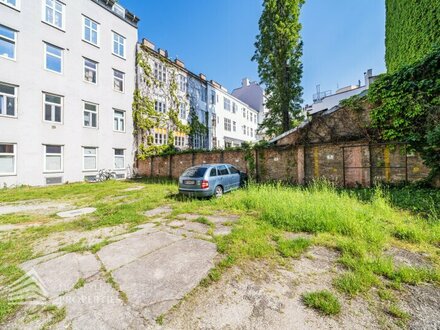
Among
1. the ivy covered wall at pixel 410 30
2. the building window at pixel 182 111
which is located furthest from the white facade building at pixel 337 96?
the building window at pixel 182 111

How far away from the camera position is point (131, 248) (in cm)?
398

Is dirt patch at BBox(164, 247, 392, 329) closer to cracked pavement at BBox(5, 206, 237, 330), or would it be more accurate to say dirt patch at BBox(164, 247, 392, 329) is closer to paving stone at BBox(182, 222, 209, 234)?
cracked pavement at BBox(5, 206, 237, 330)

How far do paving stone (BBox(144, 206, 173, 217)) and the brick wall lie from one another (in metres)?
6.91

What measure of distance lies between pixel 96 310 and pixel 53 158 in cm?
1563

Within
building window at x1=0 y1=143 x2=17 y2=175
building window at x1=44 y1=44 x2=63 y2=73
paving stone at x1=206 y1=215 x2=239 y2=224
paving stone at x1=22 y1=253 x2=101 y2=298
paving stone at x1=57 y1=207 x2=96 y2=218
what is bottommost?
paving stone at x1=22 y1=253 x2=101 y2=298

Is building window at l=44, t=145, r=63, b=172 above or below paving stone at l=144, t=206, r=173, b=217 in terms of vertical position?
above

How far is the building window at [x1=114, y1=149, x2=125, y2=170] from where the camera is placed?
17.8 meters

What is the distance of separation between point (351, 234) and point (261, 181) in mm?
8499

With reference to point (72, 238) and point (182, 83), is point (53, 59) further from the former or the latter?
point (72, 238)

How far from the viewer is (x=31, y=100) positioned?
42.6ft

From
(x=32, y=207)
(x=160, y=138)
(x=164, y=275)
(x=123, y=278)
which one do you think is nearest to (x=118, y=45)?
(x=160, y=138)

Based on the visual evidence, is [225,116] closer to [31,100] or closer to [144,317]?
[31,100]

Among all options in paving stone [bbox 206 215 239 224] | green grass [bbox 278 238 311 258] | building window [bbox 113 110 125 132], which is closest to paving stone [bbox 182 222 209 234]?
paving stone [bbox 206 215 239 224]

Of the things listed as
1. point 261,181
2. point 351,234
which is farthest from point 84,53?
point 351,234
